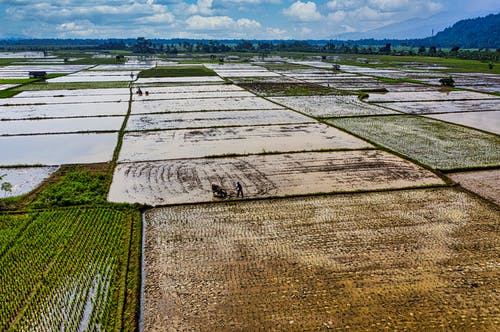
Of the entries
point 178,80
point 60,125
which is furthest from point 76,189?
point 178,80

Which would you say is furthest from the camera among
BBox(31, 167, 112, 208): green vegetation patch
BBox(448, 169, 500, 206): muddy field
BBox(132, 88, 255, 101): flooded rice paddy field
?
BBox(132, 88, 255, 101): flooded rice paddy field

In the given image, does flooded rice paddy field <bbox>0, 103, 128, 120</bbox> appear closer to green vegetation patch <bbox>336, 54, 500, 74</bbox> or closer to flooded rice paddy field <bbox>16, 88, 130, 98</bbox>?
flooded rice paddy field <bbox>16, 88, 130, 98</bbox>

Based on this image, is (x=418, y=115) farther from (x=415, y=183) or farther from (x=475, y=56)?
(x=475, y=56)

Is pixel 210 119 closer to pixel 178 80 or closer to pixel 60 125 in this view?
pixel 60 125

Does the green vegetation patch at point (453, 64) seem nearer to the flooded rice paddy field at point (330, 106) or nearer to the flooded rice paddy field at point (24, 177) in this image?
the flooded rice paddy field at point (330, 106)

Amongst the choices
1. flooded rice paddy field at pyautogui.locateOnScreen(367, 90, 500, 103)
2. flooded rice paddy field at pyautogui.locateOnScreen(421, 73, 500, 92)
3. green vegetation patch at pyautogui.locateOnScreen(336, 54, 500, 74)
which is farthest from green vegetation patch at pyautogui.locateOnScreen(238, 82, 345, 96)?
green vegetation patch at pyautogui.locateOnScreen(336, 54, 500, 74)
